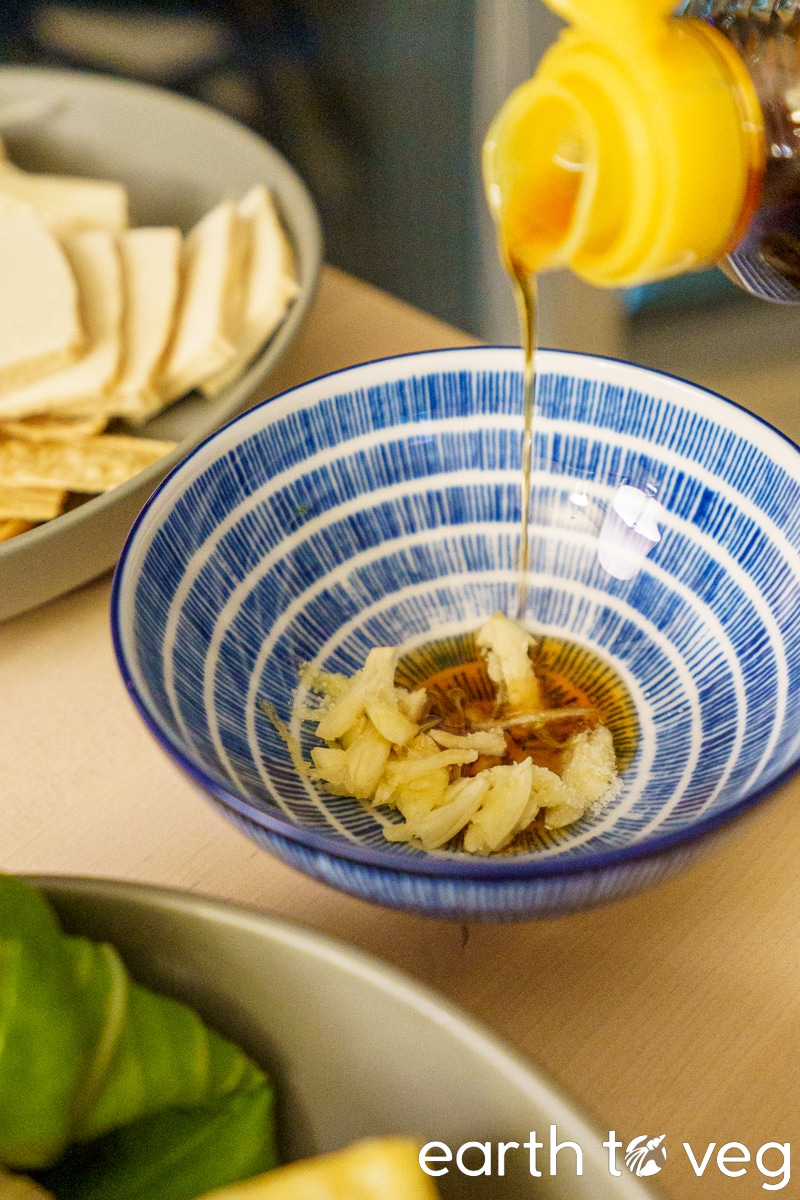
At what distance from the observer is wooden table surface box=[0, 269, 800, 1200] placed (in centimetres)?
44

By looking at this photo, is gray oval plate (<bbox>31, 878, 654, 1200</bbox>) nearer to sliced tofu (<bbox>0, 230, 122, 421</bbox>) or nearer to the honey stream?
the honey stream

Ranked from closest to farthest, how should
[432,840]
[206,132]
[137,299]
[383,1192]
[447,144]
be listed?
1. [383,1192]
2. [432,840]
3. [137,299]
4. [206,132]
5. [447,144]

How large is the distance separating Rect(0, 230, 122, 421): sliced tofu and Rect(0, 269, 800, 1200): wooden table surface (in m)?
0.25

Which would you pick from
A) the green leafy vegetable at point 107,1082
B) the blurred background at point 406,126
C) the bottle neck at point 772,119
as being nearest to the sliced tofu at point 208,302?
the bottle neck at point 772,119

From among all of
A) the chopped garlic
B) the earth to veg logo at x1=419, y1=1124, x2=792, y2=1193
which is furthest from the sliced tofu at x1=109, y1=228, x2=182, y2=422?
the earth to veg logo at x1=419, y1=1124, x2=792, y2=1193

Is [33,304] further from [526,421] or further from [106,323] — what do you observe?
[526,421]

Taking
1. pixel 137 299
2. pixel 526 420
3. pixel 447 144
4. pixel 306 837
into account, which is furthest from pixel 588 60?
pixel 447 144

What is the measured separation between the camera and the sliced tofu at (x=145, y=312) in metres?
0.79

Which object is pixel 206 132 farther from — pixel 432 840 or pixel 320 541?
pixel 432 840

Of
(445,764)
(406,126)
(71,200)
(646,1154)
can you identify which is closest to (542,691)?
(445,764)

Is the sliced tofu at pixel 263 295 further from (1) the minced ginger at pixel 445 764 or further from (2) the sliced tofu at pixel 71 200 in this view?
(1) the minced ginger at pixel 445 764

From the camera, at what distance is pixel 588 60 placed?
0.44m

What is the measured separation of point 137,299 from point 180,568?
41 centimetres

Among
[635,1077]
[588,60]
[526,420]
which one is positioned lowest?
[635,1077]
